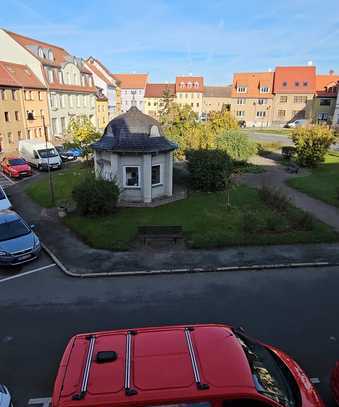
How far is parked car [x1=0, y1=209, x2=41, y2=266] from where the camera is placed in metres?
12.5

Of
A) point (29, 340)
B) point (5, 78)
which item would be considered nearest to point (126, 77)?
point (5, 78)

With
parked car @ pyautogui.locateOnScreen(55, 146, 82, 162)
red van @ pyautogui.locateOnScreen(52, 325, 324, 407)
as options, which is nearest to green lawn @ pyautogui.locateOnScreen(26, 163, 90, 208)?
parked car @ pyautogui.locateOnScreen(55, 146, 82, 162)

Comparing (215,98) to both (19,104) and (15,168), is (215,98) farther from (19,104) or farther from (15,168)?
(15,168)

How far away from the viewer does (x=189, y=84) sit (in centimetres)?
9612

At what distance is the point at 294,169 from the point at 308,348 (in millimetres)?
23740

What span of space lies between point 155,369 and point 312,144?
30.1 metres

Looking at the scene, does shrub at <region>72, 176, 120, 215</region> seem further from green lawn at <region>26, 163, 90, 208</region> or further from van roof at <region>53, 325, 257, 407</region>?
van roof at <region>53, 325, 257, 407</region>

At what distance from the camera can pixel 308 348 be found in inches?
337

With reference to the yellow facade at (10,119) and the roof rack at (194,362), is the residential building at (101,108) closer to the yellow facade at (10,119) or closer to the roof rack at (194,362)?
the yellow facade at (10,119)

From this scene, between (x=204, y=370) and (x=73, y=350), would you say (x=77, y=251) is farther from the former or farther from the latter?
(x=204, y=370)

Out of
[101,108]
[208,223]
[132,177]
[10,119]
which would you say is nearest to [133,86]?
[101,108]

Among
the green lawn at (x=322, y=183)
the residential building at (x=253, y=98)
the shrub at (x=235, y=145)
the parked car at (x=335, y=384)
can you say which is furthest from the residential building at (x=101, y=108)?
the parked car at (x=335, y=384)

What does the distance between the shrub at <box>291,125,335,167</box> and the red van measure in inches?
1107

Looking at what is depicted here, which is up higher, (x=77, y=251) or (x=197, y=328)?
(x=197, y=328)
